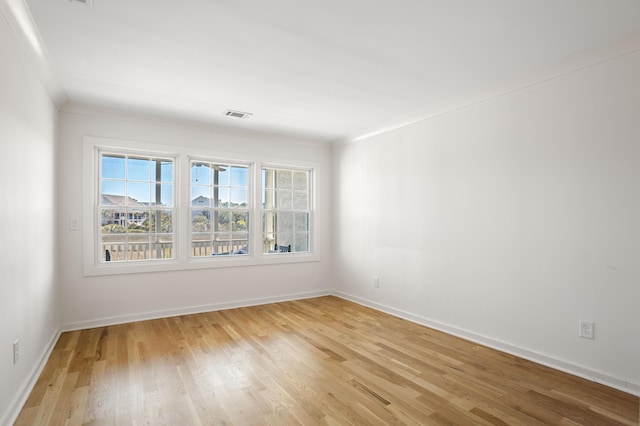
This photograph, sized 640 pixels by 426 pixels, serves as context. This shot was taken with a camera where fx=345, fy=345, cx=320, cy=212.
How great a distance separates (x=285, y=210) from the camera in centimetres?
546

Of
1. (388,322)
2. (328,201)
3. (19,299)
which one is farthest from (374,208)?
(19,299)

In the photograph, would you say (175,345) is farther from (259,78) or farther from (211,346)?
(259,78)

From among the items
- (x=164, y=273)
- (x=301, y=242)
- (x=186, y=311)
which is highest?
(x=301, y=242)

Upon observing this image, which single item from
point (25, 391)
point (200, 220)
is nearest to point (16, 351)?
point (25, 391)

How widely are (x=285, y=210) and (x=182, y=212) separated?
61.7 inches

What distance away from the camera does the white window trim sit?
3.95m

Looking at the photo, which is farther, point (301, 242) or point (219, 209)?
point (301, 242)

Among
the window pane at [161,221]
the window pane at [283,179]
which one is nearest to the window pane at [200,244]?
the window pane at [161,221]

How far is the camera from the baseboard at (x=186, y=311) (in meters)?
3.89

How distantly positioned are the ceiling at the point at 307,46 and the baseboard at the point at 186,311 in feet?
8.13

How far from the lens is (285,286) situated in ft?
17.3

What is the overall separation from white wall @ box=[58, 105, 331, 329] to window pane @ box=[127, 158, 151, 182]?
0.97 feet

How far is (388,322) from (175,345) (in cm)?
238

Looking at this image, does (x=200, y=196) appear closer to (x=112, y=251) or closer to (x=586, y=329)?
(x=112, y=251)
